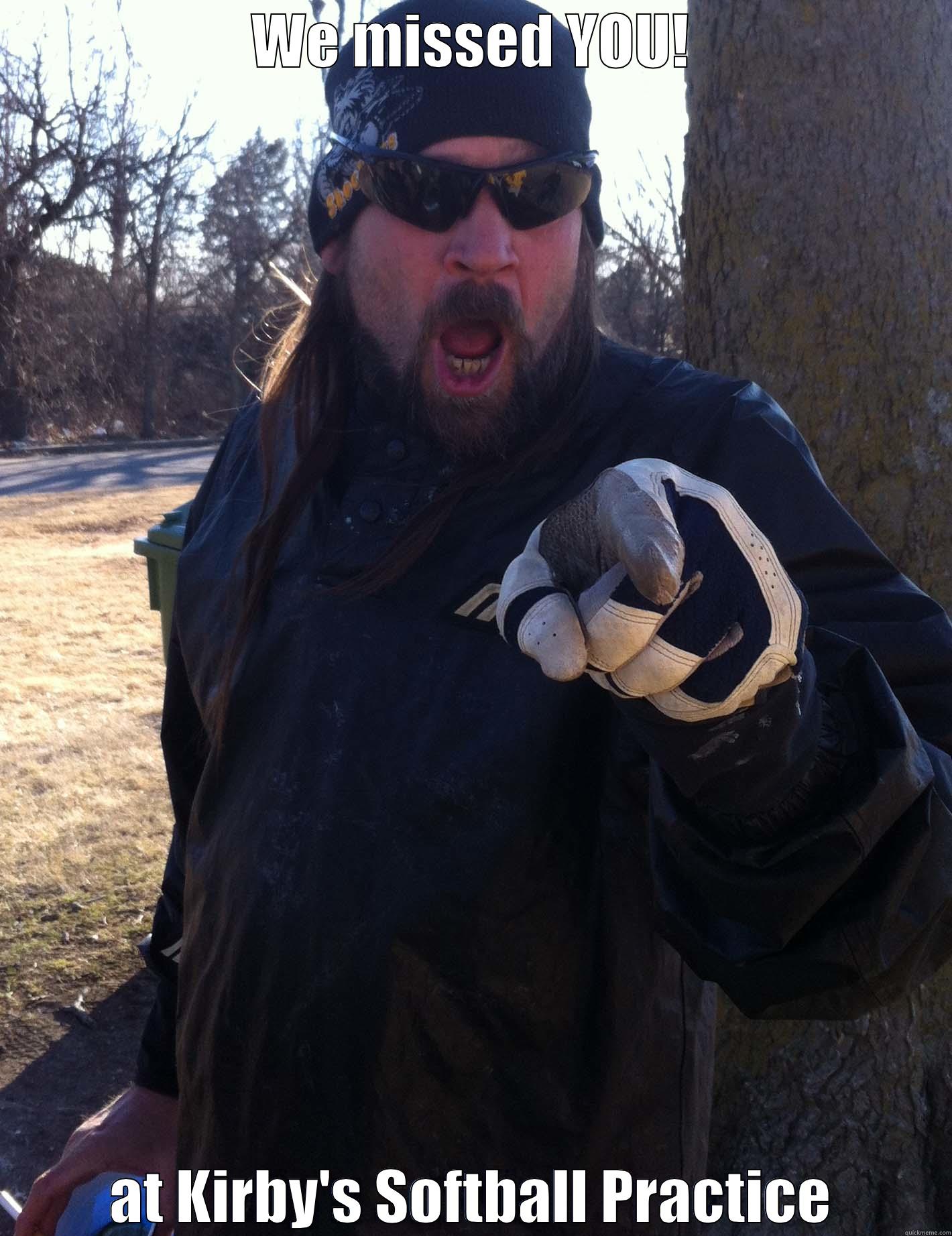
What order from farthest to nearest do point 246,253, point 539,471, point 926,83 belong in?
point 246,253
point 926,83
point 539,471

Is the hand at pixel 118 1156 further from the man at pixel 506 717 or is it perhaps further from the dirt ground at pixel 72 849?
the dirt ground at pixel 72 849

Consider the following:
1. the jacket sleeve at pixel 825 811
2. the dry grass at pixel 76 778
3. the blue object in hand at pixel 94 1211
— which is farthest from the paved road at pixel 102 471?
the jacket sleeve at pixel 825 811

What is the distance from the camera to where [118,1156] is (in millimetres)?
1982

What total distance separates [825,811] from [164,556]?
3.52 meters

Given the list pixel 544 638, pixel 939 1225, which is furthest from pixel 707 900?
pixel 939 1225

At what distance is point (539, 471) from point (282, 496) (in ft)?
1.42

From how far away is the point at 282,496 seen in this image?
1.77m

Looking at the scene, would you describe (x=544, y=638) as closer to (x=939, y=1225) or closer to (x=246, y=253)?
(x=939, y=1225)

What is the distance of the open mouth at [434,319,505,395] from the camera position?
1685mm

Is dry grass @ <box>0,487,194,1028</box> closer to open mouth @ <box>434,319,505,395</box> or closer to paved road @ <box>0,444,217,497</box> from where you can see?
open mouth @ <box>434,319,505,395</box>

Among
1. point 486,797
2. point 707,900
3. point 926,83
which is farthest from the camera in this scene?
point 926,83

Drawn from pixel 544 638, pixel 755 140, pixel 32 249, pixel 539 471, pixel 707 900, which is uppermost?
pixel 32 249

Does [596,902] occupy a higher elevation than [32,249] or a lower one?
lower

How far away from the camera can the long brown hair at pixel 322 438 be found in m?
1.59
